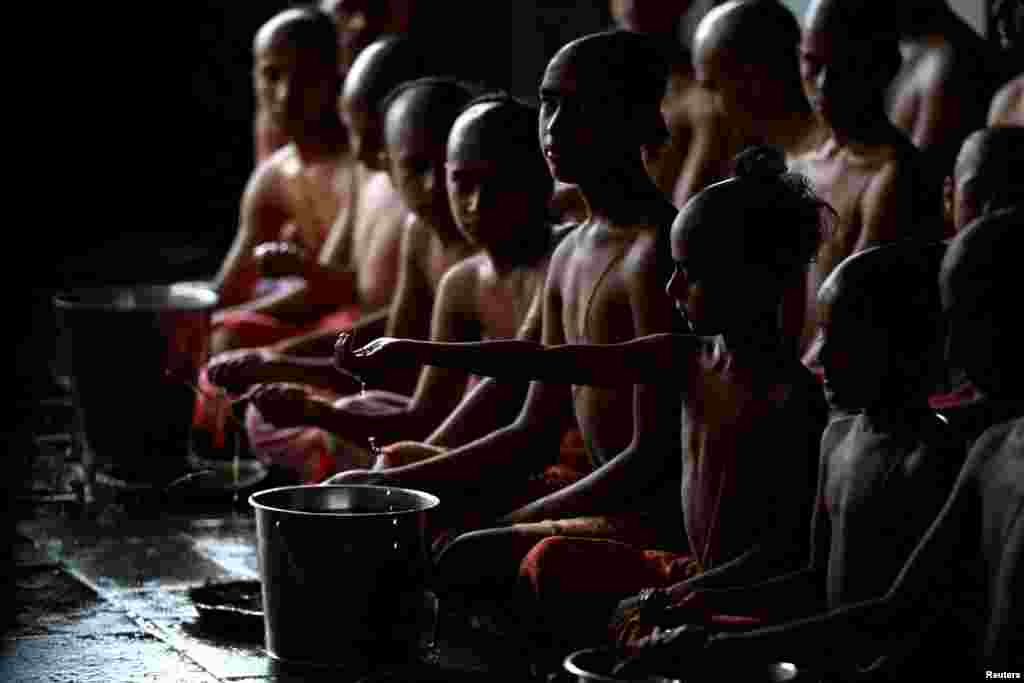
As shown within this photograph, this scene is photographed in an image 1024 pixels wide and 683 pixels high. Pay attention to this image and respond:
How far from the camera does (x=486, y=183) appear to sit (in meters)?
5.36

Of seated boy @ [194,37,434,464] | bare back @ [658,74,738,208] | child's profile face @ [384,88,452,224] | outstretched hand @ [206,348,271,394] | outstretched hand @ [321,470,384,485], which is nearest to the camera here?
outstretched hand @ [321,470,384,485]

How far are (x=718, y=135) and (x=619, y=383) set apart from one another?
252 centimetres

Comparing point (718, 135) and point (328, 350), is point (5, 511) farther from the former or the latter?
point (718, 135)

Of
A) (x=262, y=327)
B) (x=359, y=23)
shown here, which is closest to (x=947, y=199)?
(x=262, y=327)

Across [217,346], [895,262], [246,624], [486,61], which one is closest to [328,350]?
[217,346]

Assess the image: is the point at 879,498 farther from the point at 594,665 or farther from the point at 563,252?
the point at 563,252

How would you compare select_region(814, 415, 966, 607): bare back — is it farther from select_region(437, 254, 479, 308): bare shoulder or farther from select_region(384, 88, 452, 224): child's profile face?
select_region(384, 88, 452, 224): child's profile face

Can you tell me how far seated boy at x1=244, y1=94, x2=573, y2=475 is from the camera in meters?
5.35

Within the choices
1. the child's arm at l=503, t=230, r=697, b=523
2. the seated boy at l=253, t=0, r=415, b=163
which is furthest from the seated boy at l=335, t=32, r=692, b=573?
the seated boy at l=253, t=0, r=415, b=163

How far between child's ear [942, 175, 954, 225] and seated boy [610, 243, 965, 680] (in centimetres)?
145

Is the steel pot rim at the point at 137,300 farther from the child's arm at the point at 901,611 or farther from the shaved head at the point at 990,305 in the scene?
the shaved head at the point at 990,305

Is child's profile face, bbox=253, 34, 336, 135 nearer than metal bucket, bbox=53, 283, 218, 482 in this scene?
No

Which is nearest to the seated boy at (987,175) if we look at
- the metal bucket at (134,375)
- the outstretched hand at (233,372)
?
the outstretched hand at (233,372)

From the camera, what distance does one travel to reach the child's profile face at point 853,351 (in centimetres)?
397
